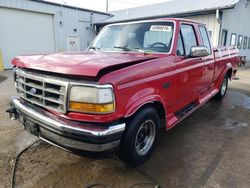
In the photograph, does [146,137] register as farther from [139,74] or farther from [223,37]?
[223,37]

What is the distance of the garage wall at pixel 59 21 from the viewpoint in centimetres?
1258

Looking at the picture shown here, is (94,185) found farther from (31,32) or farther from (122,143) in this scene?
(31,32)

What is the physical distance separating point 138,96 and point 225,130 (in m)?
2.52

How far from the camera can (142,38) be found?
11.4 ft

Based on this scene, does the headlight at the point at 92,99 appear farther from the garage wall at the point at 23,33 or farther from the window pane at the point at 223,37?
the window pane at the point at 223,37

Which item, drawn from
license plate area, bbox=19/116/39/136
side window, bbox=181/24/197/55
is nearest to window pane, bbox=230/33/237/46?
side window, bbox=181/24/197/55

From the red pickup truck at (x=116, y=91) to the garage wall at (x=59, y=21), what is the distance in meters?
11.2

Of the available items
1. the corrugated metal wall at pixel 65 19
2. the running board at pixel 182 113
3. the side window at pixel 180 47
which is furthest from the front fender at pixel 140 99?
the corrugated metal wall at pixel 65 19

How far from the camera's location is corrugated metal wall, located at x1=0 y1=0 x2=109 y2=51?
12819mm

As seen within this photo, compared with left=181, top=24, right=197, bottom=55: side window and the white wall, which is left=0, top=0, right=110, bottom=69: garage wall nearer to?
the white wall

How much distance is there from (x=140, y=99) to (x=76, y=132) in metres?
0.84

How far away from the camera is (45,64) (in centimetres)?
244

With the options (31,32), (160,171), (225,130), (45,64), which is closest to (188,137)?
(225,130)

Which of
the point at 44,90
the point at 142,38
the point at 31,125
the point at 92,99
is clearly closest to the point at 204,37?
the point at 142,38
